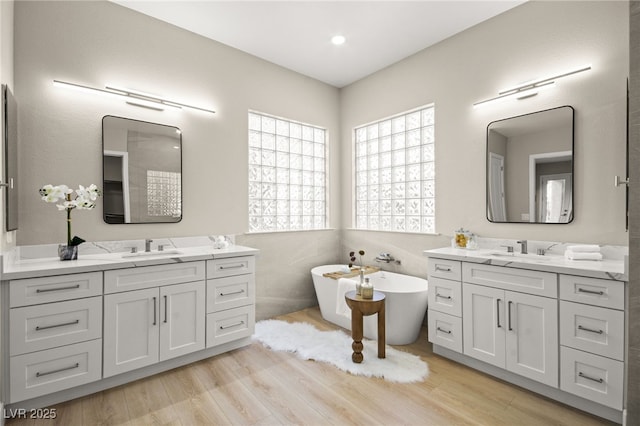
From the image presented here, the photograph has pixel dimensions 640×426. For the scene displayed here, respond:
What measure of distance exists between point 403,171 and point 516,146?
1.26m

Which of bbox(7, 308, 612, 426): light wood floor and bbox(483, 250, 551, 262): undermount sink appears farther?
bbox(483, 250, 551, 262): undermount sink

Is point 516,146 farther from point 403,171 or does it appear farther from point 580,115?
point 403,171

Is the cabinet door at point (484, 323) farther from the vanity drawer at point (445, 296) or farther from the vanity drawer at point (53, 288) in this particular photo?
the vanity drawer at point (53, 288)

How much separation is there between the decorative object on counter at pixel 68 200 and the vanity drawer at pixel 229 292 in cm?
98

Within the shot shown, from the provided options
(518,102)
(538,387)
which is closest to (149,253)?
(538,387)

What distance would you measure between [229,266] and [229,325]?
1.68ft

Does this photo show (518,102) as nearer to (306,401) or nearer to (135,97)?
(306,401)

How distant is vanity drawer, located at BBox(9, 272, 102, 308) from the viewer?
1.88 metres

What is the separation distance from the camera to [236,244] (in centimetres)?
347

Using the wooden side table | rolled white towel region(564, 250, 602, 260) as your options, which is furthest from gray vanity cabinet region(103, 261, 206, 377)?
rolled white towel region(564, 250, 602, 260)

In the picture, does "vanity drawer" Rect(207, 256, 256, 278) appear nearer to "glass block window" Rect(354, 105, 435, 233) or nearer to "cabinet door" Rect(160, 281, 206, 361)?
"cabinet door" Rect(160, 281, 206, 361)

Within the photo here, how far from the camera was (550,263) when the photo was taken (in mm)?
2125

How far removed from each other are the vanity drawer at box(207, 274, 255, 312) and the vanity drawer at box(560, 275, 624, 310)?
7.75 ft

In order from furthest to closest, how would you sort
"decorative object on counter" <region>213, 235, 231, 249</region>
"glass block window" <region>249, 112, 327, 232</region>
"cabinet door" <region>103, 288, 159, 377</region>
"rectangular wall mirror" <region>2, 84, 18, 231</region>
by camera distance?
"glass block window" <region>249, 112, 327, 232</region> < "decorative object on counter" <region>213, 235, 231, 249</region> < "cabinet door" <region>103, 288, 159, 377</region> < "rectangular wall mirror" <region>2, 84, 18, 231</region>
